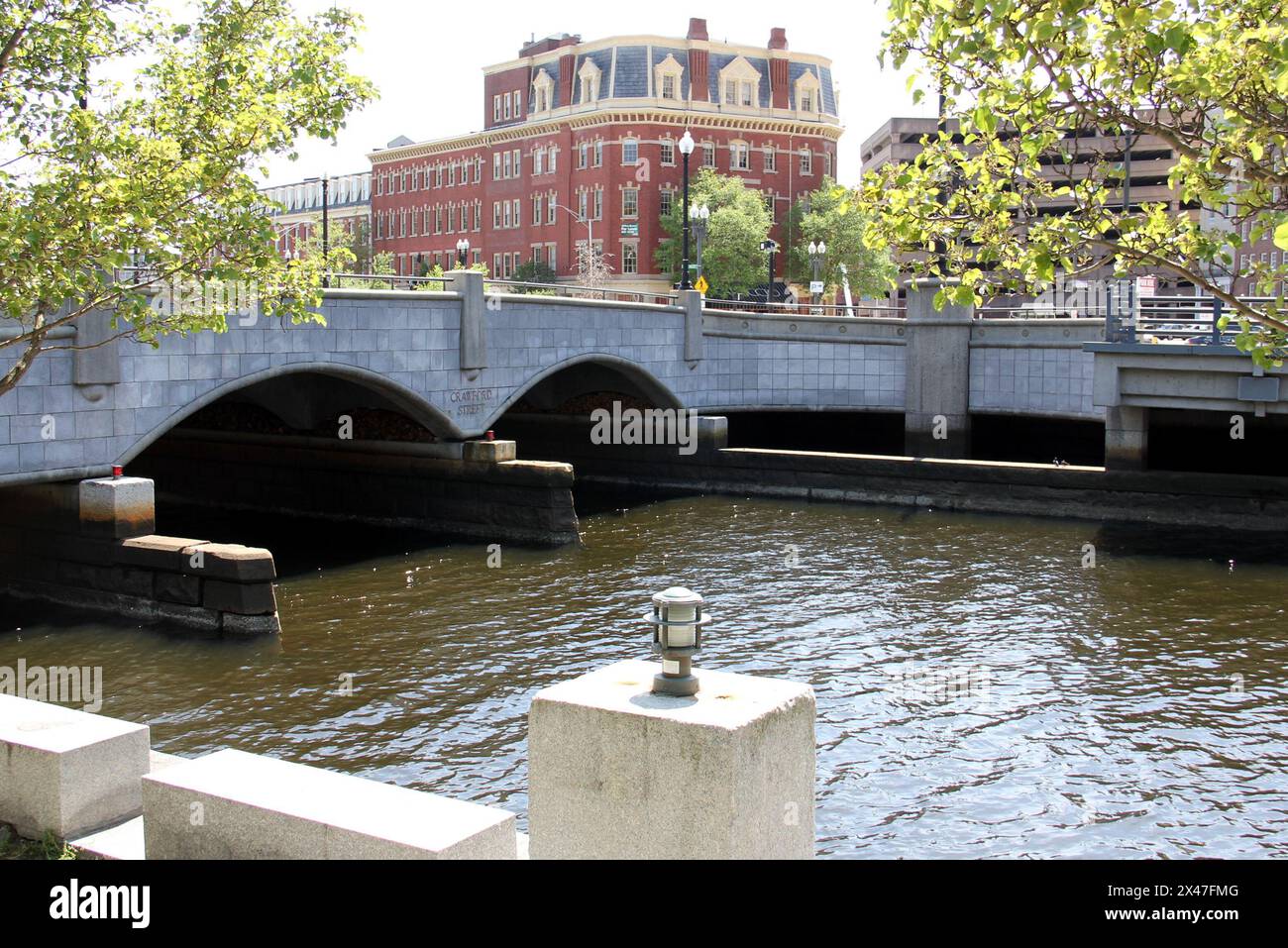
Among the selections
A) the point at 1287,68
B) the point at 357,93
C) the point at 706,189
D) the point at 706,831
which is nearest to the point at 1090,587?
the point at 357,93

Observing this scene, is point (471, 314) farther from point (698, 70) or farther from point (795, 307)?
point (698, 70)

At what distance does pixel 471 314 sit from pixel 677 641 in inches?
853

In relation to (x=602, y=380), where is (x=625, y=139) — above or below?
above

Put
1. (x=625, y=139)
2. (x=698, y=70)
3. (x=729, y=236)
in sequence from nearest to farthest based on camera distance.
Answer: (x=729, y=236)
(x=625, y=139)
(x=698, y=70)

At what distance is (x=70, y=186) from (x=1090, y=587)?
51.4 feet

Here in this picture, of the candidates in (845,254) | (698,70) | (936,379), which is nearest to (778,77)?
(698,70)

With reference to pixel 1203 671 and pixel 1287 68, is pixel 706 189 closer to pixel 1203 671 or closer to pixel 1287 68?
pixel 1203 671

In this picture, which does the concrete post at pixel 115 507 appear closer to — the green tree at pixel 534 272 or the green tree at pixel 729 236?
the green tree at pixel 729 236

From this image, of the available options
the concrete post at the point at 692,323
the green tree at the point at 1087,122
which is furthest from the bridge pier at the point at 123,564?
the concrete post at the point at 692,323

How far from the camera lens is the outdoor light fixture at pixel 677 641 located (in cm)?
529

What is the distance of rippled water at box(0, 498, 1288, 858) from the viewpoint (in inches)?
446

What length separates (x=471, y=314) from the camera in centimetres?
2633

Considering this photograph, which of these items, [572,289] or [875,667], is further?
[572,289]

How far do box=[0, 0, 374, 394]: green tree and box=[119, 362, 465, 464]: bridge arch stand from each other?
850cm
